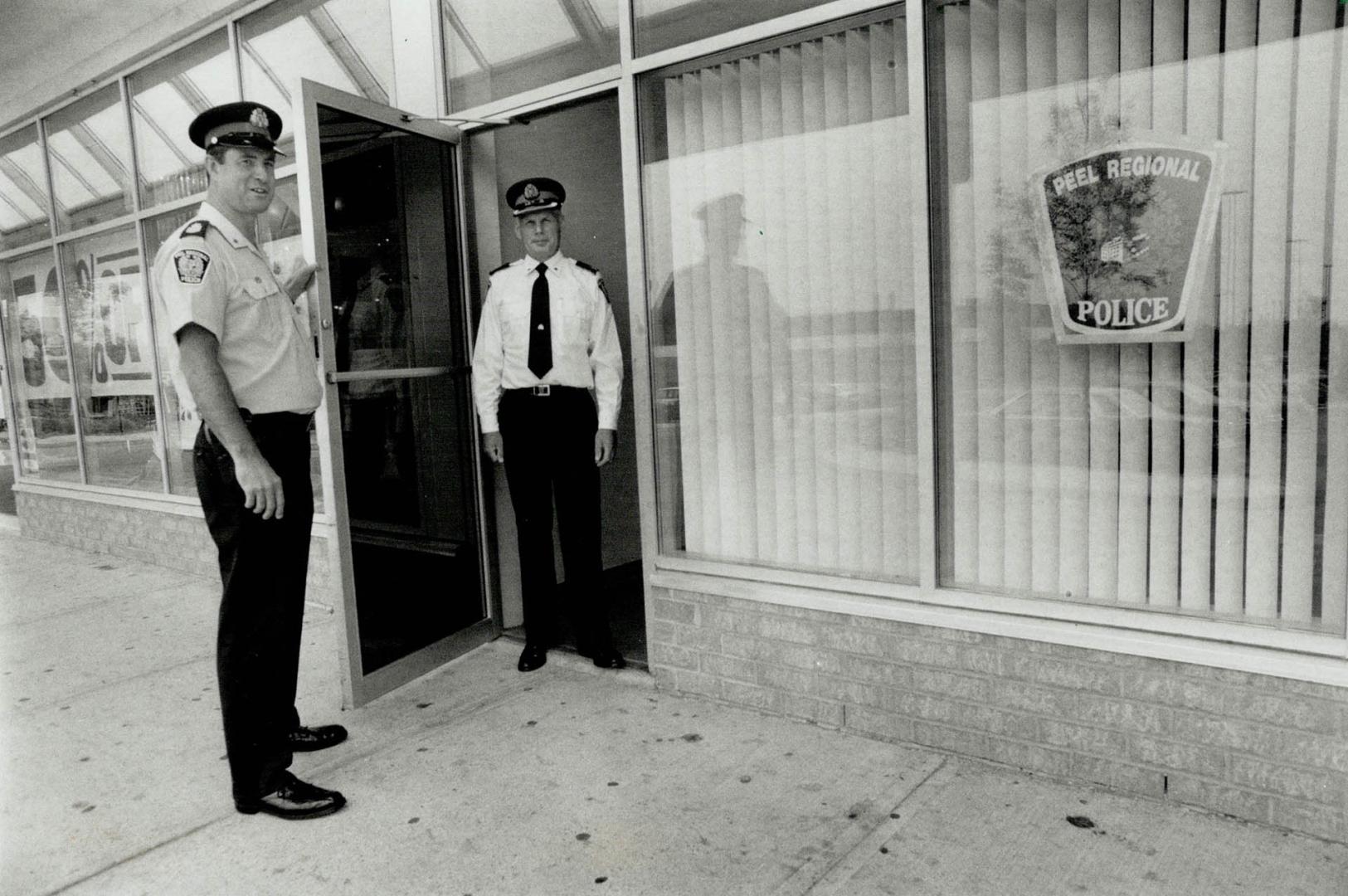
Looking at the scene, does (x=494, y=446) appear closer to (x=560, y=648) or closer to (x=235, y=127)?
(x=560, y=648)

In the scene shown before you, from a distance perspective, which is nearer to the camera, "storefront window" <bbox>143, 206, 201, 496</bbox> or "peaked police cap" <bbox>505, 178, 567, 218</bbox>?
"peaked police cap" <bbox>505, 178, 567, 218</bbox>

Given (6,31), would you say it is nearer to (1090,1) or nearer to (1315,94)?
(1090,1)

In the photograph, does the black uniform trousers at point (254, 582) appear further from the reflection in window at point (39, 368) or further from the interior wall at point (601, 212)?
the reflection in window at point (39, 368)

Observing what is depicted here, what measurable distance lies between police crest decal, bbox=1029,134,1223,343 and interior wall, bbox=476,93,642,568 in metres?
2.40

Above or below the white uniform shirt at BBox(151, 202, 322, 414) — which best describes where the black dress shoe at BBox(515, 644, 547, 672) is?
below

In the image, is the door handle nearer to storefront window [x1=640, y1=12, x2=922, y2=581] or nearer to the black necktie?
the black necktie

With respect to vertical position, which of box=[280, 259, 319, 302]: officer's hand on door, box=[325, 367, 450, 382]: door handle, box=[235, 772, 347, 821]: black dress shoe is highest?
box=[280, 259, 319, 302]: officer's hand on door

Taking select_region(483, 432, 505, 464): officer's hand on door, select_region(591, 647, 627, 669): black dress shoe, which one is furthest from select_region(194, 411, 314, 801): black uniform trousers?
select_region(591, 647, 627, 669): black dress shoe

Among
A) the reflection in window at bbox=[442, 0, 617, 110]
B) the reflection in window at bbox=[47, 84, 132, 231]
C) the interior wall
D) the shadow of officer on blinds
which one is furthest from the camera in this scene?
the reflection in window at bbox=[47, 84, 132, 231]

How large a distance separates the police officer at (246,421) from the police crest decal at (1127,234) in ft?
7.42

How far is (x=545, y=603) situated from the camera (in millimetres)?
4078

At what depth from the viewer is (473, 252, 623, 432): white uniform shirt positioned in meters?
3.87

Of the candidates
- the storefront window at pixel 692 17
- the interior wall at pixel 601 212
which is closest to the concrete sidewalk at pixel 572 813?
the interior wall at pixel 601 212

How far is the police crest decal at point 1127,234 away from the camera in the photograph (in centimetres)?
258
